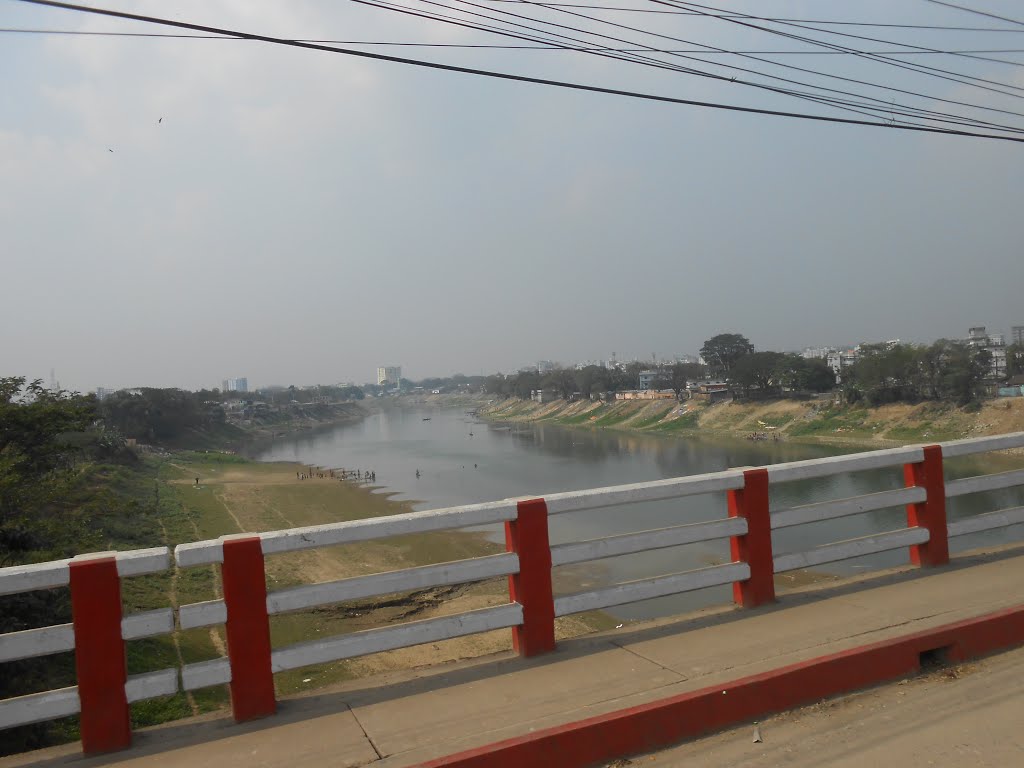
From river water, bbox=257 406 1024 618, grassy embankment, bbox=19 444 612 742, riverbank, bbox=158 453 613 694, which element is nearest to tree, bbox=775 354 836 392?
river water, bbox=257 406 1024 618

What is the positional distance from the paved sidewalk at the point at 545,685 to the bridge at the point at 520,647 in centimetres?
1

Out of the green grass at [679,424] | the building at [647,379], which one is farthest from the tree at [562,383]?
the green grass at [679,424]

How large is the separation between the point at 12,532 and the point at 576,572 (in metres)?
16.2

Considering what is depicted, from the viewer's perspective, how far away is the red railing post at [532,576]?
479cm

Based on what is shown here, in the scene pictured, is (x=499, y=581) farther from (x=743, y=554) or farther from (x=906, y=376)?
(x=906, y=376)

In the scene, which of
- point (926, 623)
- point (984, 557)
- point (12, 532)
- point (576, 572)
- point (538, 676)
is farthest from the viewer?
point (576, 572)

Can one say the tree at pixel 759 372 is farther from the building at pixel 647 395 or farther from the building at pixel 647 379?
the building at pixel 647 379

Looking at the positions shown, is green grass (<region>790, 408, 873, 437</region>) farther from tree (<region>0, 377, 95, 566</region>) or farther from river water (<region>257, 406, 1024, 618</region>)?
tree (<region>0, 377, 95, 566</region>)

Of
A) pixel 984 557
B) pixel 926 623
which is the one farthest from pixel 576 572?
pixel 926 623

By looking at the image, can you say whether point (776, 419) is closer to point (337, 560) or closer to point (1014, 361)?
point (1014, 361)

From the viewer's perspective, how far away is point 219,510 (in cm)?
4178

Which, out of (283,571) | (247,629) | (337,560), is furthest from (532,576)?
(337,560)

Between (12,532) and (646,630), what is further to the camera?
(12,532)

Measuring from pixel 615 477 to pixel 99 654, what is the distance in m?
53.6
